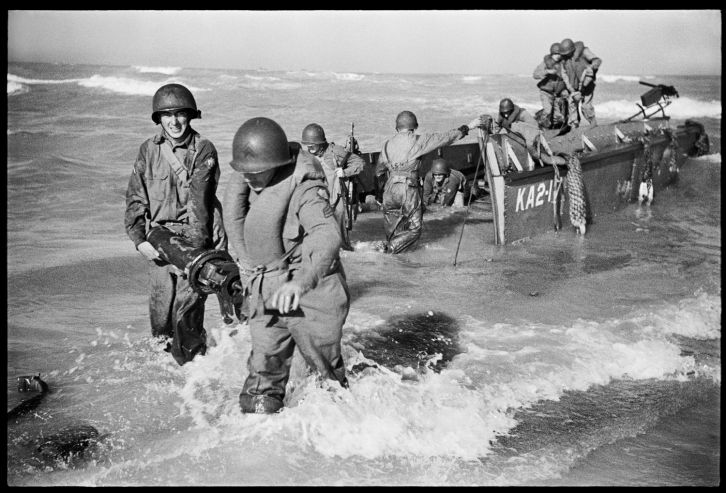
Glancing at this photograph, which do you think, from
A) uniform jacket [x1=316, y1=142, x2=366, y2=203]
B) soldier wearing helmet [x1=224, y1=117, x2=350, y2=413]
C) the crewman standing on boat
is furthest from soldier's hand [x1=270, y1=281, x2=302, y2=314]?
the crewman standing on boat

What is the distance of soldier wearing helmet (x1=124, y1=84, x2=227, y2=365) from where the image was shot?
535cm

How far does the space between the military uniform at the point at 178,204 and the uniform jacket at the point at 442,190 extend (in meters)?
7.23

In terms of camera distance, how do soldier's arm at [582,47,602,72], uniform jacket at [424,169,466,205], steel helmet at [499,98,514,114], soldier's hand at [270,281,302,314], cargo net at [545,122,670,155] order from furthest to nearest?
soldier's arm at [582,47,602,72] → uniform jacket at [424,169,466,205] → cargo net at [545,122,670,155] → steel helmet at [499,98,514,114] → soldier's hand at [270,281,302,314]

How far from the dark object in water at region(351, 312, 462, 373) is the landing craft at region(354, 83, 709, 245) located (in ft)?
9.35

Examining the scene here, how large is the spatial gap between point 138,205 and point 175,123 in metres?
0.67

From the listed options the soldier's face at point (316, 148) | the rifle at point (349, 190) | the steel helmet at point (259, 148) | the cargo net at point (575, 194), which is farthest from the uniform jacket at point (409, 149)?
the steel helmet at point (259, 148)

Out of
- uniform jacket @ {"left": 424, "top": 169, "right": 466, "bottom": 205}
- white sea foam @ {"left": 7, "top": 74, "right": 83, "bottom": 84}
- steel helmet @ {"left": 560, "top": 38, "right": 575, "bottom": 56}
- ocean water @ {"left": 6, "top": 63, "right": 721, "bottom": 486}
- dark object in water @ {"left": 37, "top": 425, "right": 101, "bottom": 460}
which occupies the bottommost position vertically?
dark object in water @ {"left": 37, "top": 425, "right": 101, "bottom": 460}

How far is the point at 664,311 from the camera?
7492 millimetres

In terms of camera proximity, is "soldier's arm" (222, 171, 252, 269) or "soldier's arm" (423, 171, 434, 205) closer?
"soldier's arm" (222, 171, 252, 269)

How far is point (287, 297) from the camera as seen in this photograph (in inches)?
163

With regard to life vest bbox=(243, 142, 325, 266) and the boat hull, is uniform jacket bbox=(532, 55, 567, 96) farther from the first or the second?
life vest bbox=(243, 142, 325, 266)

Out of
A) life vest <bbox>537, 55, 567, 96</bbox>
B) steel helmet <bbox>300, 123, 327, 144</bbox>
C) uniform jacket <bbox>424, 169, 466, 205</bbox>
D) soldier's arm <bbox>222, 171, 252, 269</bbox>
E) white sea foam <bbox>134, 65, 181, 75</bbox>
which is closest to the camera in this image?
soldier's arm <bbox>222, 171, 252, 269</bbox>

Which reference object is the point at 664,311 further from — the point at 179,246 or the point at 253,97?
the point at 253,97

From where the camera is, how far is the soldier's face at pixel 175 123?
539 centimetres
